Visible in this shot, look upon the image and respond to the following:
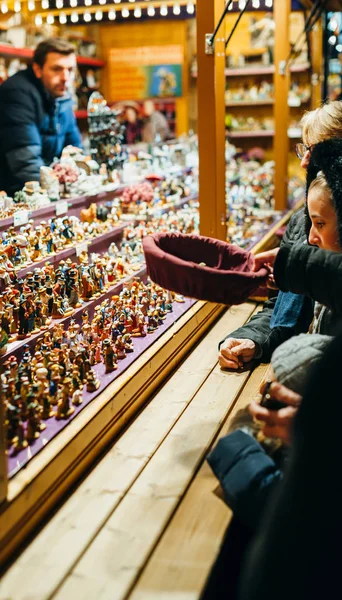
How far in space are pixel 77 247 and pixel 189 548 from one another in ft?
5.40

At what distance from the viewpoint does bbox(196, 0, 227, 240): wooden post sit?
2.87 m

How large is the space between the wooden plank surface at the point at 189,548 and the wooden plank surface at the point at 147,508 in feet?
0.07

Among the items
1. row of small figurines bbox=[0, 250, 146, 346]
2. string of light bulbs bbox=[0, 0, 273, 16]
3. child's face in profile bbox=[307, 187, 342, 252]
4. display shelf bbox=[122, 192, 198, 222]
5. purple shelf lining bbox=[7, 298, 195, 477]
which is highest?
string of light bulbs bbox=[0, 0, 273, 16]

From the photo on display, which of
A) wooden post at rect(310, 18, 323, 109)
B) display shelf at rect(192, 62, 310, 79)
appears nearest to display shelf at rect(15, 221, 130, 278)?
wooden post at rect(310, 18, 323, 109)

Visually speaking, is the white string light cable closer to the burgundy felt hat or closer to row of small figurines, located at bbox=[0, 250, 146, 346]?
row of small figurines, located at bbox=[0, 250, 146, 346]

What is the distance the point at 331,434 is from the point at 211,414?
106 centimetres

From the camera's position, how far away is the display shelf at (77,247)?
252 cm

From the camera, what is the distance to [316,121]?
82.7 inches

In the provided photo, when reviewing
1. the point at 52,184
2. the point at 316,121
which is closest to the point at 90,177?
the point at 52,184

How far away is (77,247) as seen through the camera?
2.83 metres

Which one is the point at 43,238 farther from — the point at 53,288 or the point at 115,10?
the point at 115,10

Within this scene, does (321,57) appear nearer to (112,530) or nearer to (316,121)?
(316,121)

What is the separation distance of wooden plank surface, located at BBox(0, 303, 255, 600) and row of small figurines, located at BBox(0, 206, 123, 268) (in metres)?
0.75

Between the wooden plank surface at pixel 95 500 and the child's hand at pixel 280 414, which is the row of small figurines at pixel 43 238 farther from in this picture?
the child's hand at pixel 280 414
